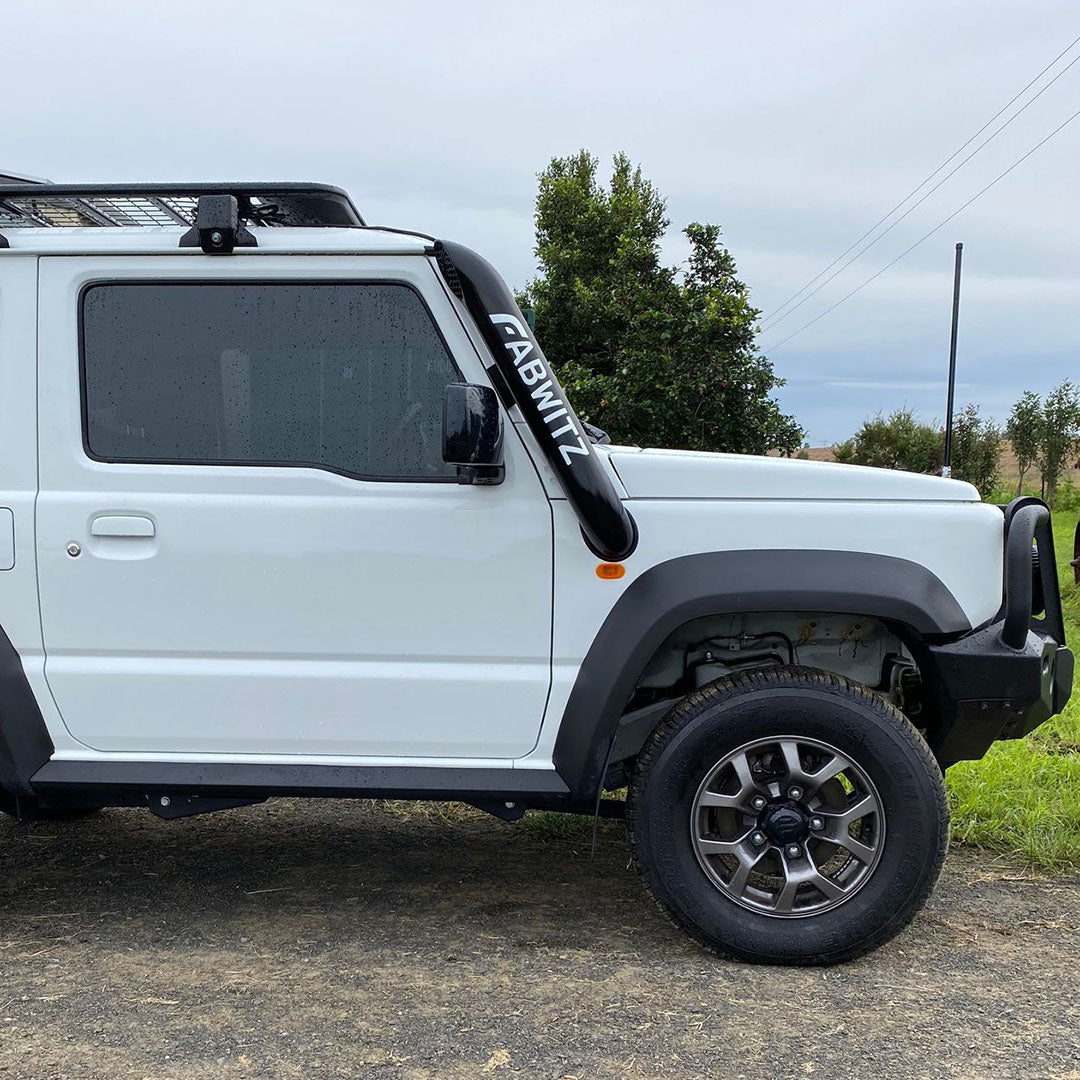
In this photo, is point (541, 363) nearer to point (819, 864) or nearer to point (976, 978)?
point (819, 864)

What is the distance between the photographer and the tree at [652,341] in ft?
71.3

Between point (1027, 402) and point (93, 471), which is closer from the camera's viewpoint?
point (93, 471)

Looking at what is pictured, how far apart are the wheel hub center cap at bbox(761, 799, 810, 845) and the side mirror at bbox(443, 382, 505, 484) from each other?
129 cm

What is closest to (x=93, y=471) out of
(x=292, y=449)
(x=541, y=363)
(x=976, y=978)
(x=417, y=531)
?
(x=292, y=449)

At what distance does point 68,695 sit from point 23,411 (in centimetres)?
84

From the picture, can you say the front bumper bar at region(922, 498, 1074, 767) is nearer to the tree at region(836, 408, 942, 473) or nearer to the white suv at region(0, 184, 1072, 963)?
the white suv at region(0, 184, 1072, 963)

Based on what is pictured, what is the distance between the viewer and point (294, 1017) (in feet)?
10.4

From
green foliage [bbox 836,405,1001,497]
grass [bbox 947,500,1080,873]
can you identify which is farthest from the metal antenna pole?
grass [bbox 947,500,1080,873]

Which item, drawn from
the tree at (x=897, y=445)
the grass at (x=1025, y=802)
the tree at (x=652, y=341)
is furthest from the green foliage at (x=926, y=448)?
the grass at (x=1025, y=802)

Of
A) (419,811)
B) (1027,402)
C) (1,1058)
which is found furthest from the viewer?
(1027,402)

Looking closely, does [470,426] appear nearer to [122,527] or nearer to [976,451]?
[122,527]

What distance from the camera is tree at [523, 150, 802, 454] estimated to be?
2173cm

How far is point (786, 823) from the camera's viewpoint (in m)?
3.40

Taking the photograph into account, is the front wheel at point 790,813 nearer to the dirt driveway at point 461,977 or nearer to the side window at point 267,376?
the dirt driveway at point 461,977
